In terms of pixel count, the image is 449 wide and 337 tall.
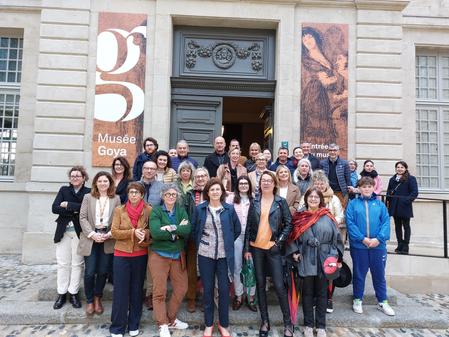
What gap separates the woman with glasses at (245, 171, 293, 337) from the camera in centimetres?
444

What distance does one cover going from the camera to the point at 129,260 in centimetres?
436

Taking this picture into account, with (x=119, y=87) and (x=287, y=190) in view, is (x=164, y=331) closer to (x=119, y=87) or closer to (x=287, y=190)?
(x=287, y=190)

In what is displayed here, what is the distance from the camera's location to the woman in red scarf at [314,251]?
4453 mm

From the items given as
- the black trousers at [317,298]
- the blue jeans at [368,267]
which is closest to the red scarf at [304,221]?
the black trousers at [317,298]

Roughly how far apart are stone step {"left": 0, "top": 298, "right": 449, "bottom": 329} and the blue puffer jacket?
3.34ft

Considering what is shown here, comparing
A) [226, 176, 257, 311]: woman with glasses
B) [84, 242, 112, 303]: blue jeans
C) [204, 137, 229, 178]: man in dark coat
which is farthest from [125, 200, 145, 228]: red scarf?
[204, 137, 229, 178]: man in dark coat

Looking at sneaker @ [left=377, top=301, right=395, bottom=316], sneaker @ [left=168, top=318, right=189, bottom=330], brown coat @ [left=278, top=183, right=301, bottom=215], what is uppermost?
brown coat @ [left=278, top=183, right=301, bottom=215]

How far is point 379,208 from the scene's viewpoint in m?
5.13

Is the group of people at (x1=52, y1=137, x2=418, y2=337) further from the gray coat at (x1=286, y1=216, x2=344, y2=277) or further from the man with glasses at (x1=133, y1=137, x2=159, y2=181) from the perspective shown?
the man with glasses at (x1=133, y1=137, x2=159, y2=181)

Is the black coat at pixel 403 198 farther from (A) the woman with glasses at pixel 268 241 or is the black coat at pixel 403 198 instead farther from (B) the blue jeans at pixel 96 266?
(B) the blue jeans at pixel 96 266

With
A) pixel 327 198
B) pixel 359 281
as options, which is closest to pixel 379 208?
pixel 327 198

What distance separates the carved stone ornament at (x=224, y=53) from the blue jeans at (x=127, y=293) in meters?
6.07

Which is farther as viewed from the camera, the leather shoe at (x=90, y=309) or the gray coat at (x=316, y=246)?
the leather shoe at (x=90, y=309)

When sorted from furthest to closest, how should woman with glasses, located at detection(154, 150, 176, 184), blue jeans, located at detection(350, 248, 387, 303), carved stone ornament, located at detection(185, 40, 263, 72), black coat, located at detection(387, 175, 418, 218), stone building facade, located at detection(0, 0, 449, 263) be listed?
carved stone ornament, located at detection(185, 40, 263, 72) → stone building facade, located at detection(0, 0, 449, 263) → black coat, located at detection(387, 175, 418, 218) → woman with glasses, located at detection(154, 150, 176, 184) → blue jeans, located at detection(350, 248, 387, 303)
